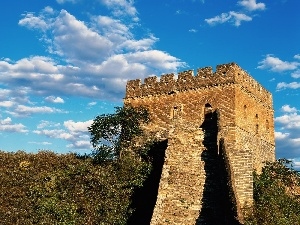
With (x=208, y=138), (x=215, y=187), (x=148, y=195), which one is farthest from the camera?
(x=148, y=195)

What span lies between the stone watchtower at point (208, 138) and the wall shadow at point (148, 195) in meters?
1.38

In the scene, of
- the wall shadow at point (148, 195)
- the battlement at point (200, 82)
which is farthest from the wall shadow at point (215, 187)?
the battlement at point (200, 82)

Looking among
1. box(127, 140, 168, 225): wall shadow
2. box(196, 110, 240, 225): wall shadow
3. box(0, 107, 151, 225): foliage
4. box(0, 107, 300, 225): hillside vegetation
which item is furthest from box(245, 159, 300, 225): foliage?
box(0, 107, 151, 225): foliage

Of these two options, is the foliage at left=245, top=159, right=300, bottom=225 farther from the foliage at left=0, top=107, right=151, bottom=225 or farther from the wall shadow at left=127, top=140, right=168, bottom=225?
the foliage at left=0, top=107, right=151, bottom=225

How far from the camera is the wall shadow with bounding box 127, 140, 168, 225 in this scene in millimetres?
19922

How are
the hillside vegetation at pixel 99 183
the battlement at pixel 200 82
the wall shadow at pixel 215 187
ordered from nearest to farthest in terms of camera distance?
1. the wall shadow at pixel 215 187
2. the hillside vegetation at pixel 99 183
3. the battlement at pixel 200 82

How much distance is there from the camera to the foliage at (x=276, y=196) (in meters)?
18.4

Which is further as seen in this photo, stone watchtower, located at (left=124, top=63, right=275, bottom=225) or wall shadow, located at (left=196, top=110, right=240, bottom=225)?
stone watchtower, located at (left=124, top=63, right=275, bottom=225)

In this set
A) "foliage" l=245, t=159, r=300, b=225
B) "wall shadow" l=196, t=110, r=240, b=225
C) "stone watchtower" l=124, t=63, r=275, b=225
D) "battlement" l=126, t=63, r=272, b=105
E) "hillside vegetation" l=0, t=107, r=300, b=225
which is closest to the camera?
"wall shadow" l=196, t=110, r=240, b=225

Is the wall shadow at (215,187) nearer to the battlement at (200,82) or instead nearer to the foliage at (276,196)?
the foliage at (276,196)

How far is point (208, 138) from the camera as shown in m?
19.7

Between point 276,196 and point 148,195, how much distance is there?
755 cm

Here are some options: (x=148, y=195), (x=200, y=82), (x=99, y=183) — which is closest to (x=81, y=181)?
(x=99, y=183)

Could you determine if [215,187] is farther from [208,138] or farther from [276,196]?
[276,196]
